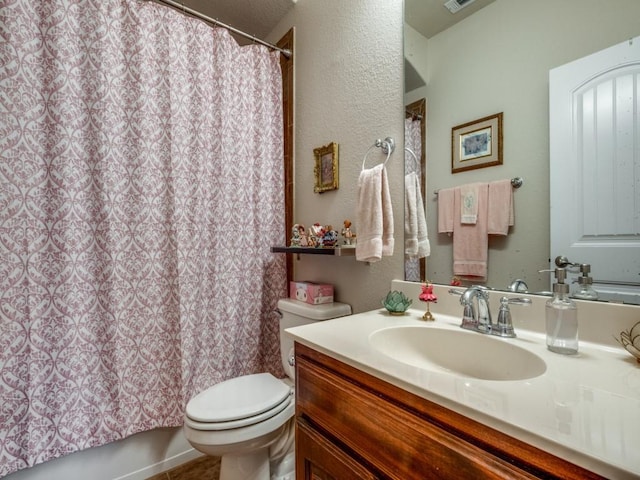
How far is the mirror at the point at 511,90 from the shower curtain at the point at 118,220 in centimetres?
100

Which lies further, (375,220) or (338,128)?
(338,128)

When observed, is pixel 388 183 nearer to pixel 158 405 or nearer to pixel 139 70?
pixel 139 70

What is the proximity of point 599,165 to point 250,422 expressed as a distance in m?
1.31

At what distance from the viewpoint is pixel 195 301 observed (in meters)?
1.43

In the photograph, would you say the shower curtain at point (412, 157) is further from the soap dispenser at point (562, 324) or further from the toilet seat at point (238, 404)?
the toilet seat at point (238, 404)

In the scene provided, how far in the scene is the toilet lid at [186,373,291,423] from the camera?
1.07 meters

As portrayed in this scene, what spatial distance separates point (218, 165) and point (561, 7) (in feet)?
4.66

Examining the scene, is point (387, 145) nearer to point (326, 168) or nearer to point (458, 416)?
point (326, 168)

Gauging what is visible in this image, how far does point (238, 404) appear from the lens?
1.13m

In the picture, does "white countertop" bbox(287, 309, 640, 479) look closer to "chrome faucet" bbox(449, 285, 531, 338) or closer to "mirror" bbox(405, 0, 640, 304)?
"chrome faucet" bbox(449, 285, 531, 338)

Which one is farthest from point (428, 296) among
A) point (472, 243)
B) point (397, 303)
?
point (472, 243)

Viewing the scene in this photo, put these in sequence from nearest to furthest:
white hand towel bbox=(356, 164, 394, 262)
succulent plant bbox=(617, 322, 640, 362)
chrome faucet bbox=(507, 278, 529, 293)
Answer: succulent plant bbox=(617, 322, 640, 362)
chrome faucet bbox=(507, 278, 529, 293)
white hand towel bbox=(356, 164, 394, 262)

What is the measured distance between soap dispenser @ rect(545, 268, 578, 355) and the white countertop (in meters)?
0.02

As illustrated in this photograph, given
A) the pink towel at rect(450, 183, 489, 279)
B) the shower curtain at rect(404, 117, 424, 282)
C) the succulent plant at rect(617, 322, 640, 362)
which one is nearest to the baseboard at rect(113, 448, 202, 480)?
the shower curtain at rect(404, 117, 424, 282)
